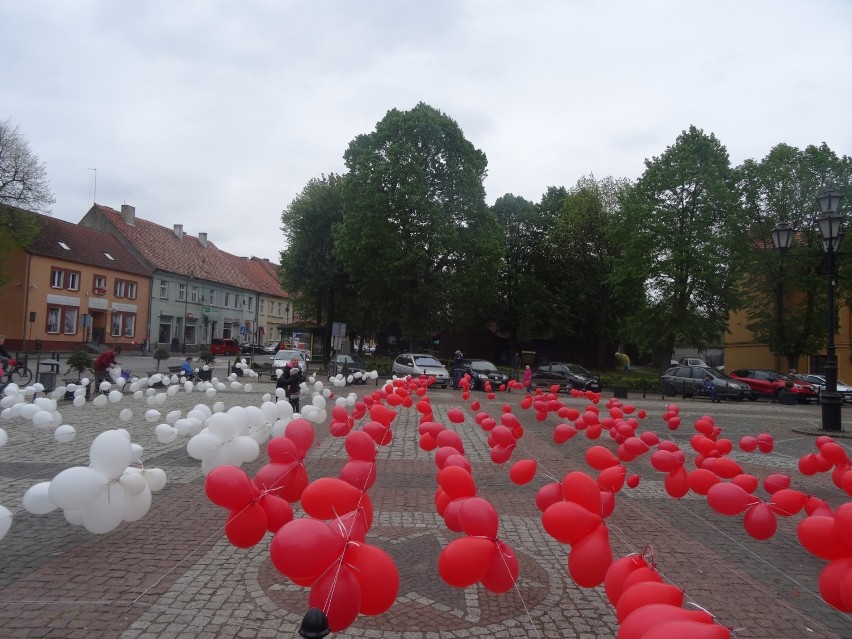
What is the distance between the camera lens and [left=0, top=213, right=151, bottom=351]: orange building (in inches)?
1576

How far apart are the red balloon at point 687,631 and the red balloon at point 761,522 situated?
3.40m

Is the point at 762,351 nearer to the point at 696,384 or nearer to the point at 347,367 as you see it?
the point at 696,384

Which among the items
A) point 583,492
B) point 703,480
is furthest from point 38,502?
point 703,480

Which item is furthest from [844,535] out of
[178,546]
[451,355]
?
[451,355]

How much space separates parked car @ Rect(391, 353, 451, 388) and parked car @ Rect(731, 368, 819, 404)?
13743 millimetres

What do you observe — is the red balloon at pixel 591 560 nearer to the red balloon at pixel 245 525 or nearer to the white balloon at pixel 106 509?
the red balloon at pixel 245 525

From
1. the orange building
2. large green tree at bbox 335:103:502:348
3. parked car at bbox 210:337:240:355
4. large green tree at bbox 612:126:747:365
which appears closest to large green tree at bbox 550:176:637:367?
large green tree at bbox 612:126:747:365

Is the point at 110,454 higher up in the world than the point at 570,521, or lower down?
higher up

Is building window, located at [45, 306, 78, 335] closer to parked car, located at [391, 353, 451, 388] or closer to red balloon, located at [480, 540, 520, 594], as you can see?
parked car, located at [391, 353, 451, 388]

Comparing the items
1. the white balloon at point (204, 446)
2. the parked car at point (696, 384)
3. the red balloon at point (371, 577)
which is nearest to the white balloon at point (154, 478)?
the white balloon at point (204, 446)

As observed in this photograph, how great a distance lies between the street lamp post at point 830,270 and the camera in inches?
552

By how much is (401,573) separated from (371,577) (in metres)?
1.84

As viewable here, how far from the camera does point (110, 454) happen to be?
475 cm

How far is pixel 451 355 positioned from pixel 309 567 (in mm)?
46745
